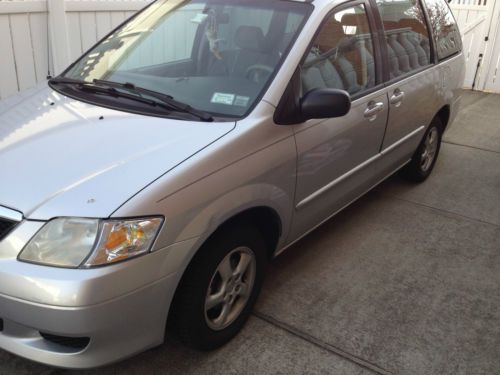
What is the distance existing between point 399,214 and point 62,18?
3.60 metres

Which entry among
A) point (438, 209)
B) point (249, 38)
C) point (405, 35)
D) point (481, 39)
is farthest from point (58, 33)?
point (481, 39)

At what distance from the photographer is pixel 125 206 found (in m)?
2.03

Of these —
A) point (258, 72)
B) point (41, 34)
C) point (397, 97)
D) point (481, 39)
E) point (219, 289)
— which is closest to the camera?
point (219, 289)

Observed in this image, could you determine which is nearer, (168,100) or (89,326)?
(89,326)

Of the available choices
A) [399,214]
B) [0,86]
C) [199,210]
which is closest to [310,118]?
[199,210]

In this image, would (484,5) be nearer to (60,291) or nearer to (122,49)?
(122,49)

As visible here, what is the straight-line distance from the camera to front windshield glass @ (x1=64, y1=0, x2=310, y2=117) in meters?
2.75

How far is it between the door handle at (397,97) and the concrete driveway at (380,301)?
0.97 metres

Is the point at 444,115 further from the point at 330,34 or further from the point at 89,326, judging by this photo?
the point at 89,326

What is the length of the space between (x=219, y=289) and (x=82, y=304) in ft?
2.56

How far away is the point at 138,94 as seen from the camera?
2.81m

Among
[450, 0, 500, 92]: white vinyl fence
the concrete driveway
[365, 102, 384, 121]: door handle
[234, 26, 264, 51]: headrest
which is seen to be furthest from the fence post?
[450, 0, 500, 92]: white vinyl fence

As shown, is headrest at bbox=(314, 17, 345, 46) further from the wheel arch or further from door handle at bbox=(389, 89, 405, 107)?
the wheel arch

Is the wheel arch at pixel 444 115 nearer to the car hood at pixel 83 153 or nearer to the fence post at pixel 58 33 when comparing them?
the car hood at pixel 83 153
